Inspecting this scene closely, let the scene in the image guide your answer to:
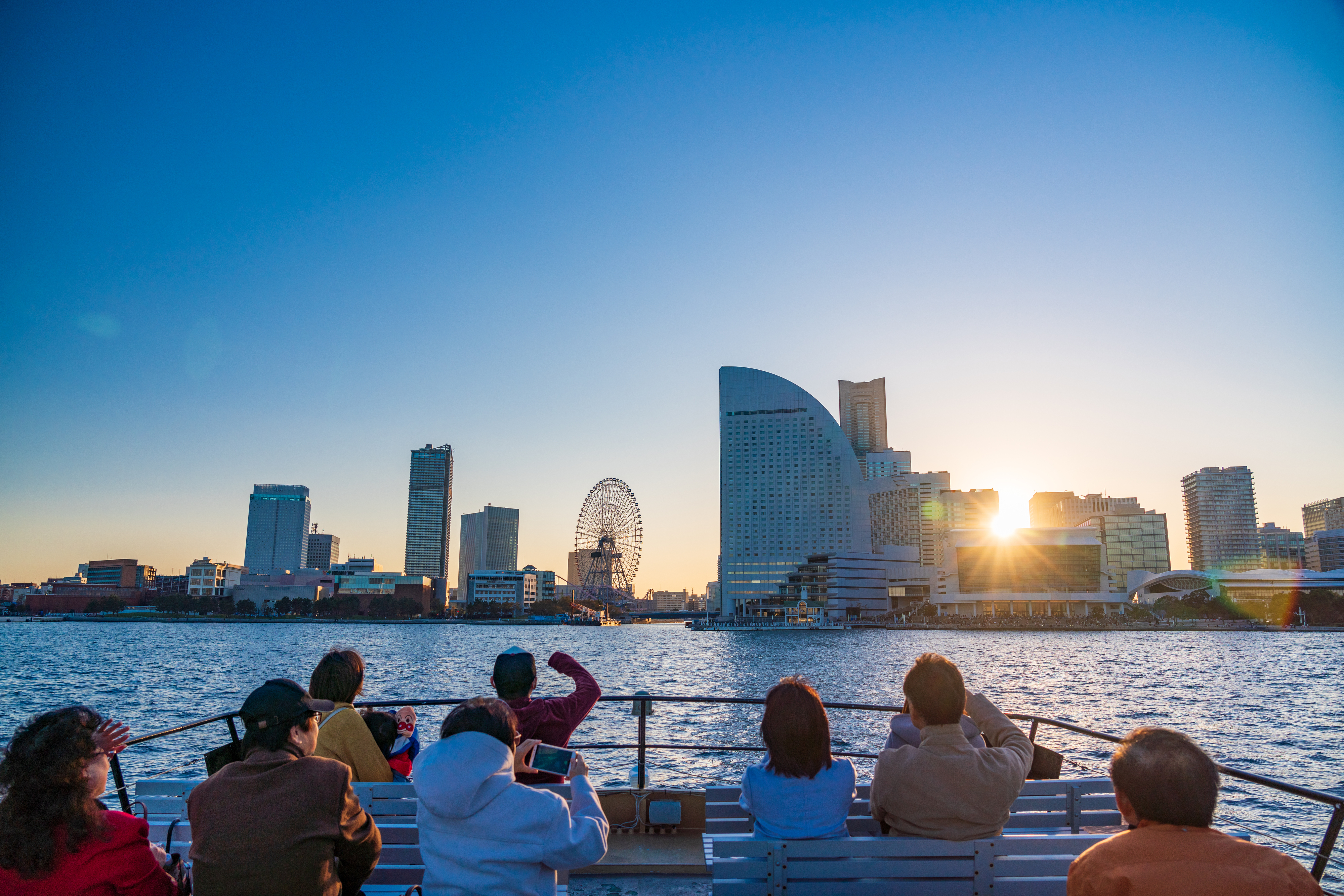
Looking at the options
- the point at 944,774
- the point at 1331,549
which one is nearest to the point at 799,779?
the point at 944,774

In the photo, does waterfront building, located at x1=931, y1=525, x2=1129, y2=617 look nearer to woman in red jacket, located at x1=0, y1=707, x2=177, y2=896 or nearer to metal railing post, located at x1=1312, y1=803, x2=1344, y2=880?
metal railing post, located at x1=1312, y1=803, x2=1344, y2=880

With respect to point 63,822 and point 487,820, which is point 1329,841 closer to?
point 487,820

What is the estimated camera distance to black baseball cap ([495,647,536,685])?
4.01 meters

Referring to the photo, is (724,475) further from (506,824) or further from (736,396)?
(506,824)

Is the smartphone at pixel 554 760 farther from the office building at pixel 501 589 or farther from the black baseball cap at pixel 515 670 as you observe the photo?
the office building at pixel 501 589

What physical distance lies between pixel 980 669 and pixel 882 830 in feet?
171

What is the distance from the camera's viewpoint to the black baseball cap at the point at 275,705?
106 inches

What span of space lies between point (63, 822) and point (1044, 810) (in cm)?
432

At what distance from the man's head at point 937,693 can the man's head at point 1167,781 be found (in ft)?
2.84

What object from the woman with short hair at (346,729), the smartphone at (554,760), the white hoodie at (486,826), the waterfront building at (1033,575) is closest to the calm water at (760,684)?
the woman with short hair at (346,729)

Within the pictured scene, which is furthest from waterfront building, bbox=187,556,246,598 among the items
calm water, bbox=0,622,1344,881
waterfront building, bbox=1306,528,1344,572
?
waterfront building, bbox=1306,528,1344,572

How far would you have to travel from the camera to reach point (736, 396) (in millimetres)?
164000

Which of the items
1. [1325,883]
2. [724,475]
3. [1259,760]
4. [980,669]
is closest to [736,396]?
[724,475]

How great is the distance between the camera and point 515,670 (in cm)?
402
